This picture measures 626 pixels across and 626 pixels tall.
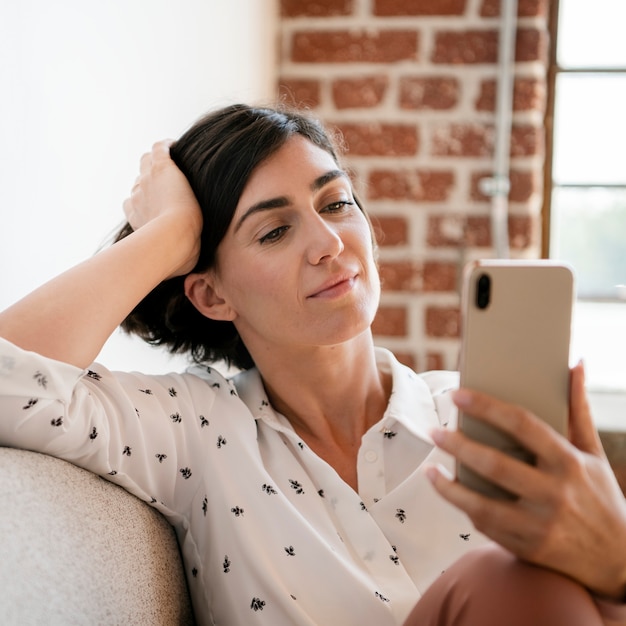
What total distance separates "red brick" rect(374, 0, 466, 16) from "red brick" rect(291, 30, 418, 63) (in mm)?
42

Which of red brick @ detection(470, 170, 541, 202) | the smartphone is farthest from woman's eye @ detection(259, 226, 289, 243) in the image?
red brick @ detection(470, 170, 541, 202)

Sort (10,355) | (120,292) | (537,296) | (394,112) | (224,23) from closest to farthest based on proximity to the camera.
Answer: (537,296)
(10,355)
(120,292)
(224,23)
(394,112)

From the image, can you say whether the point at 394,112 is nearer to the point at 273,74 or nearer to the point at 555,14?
the point at 273,74

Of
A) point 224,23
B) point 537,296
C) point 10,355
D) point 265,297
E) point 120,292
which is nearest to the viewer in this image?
point 537,296

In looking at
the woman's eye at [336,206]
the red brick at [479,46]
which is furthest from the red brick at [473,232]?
the woman's eye at [336,206]

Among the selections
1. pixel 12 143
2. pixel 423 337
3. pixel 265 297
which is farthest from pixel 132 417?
pixel 423 337

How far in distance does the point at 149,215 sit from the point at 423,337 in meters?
0.98

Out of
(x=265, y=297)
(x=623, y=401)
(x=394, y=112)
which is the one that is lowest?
(x=623, y=401)

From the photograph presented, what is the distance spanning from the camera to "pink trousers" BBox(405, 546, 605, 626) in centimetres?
63

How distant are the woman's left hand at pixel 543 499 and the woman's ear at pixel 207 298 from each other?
544 millimetres

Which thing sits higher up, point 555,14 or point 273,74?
point 555,14

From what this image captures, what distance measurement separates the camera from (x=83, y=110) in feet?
3.56

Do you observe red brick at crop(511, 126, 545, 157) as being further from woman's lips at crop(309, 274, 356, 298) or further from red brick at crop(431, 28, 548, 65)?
woman's lips at crop(309, 274, 356, 298)

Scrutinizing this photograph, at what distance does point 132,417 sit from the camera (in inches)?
36.3
